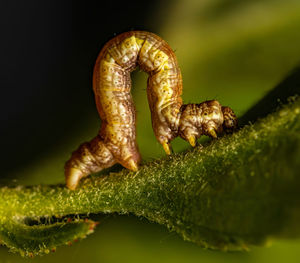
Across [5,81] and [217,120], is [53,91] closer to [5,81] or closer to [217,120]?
[5,81]

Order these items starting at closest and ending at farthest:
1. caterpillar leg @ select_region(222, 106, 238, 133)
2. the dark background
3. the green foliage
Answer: the green foliage
caterpillar leg @ select_region(222, 106, 238, 133)
the dark background

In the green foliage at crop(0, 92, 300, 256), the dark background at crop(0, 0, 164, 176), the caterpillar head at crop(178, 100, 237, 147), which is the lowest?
the green foliage at crop(0, 92, 300, 256)

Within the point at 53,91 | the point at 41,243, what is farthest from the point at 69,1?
the point at 41,243

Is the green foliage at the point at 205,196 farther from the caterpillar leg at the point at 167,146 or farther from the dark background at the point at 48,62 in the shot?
the dark background at the point at 48,62

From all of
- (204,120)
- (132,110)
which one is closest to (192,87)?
(132,110)

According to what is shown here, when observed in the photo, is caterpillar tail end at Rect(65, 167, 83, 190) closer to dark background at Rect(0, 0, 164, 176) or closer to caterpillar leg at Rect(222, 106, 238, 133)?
dark background at Rect(0, 0, 164, 176)

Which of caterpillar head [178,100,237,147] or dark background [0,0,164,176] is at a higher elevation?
dark background [0,0,164,176]

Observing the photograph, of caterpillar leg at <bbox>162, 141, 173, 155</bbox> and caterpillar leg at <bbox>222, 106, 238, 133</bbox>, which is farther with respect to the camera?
caterpillar leg at <bbox>162, 141, 173, 155</bbox>

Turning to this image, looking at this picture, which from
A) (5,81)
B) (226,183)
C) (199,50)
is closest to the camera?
(226,183)

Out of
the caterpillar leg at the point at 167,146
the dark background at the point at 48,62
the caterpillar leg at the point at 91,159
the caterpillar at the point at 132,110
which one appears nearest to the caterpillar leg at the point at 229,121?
the caterpillar at the point at 132,110

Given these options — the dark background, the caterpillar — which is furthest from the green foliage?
the dark background
